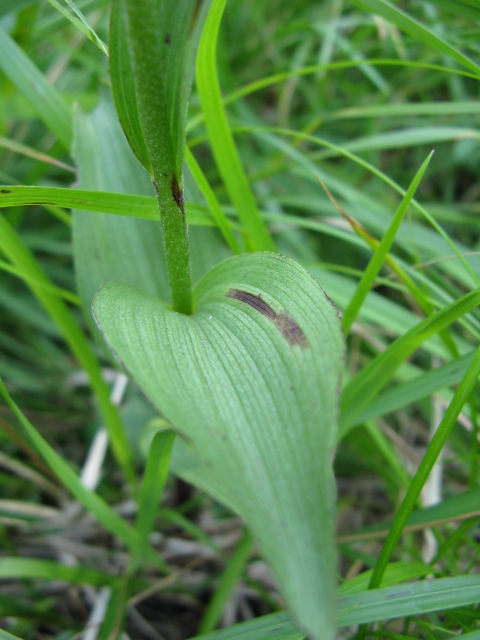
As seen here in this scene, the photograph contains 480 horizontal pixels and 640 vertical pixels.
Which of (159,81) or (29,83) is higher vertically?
(29,83)

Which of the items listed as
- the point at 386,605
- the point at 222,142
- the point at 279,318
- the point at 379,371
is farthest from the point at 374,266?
the point at 386,605

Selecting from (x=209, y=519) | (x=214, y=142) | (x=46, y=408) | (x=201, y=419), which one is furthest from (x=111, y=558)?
(x=214, y=142)

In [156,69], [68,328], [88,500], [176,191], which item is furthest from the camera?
[68,328]

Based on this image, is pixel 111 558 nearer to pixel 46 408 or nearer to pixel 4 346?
pixel 46 408

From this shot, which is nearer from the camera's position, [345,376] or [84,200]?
[84,200]

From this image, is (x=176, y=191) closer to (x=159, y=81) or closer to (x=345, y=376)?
(x=159, y=81)

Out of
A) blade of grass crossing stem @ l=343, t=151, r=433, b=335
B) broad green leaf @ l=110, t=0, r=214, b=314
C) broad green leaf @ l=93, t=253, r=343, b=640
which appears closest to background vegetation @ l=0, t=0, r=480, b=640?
blade of grass crossing stem @ l=343, t=151, r=433, b=335

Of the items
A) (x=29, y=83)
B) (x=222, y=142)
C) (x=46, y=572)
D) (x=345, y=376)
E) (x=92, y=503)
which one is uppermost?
(x=29, y=83)
